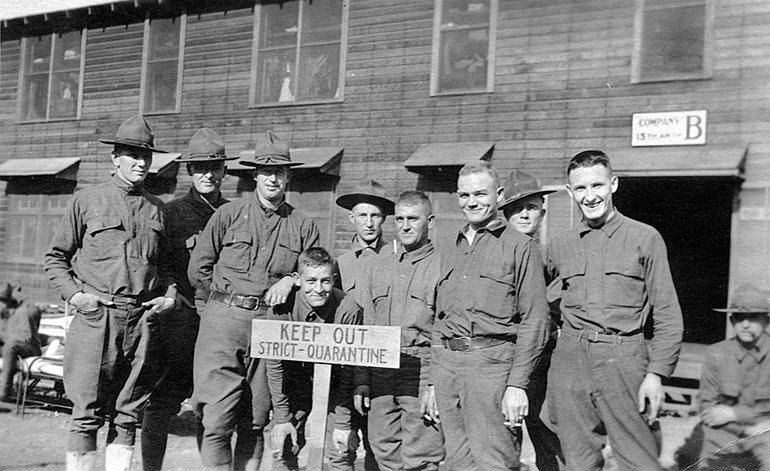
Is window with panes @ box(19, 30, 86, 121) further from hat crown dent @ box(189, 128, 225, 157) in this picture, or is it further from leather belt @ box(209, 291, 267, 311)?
leather belt @ box(209, 291, 267, 311)

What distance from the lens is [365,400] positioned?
13.1ft

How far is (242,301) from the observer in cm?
433

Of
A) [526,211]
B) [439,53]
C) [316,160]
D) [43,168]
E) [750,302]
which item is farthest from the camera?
[43,168]

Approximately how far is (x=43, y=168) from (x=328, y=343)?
1178 cm

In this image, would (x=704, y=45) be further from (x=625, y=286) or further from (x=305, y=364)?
(x=305, y=364)

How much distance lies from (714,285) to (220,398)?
35.6ft

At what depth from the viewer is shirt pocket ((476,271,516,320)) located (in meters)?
3.55

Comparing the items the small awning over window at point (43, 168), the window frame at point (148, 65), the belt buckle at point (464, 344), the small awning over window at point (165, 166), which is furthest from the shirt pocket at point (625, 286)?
the small awning over window at point (43, 168)

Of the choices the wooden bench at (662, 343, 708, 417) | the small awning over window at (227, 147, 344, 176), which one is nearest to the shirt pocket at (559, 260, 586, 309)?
the wooden bench at (662, 343, 708, 417)

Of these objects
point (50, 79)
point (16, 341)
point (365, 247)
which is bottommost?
point (16, 341)

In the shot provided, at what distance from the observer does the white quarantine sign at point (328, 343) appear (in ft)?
11.8

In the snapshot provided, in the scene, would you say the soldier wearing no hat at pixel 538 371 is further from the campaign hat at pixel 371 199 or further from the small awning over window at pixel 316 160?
the small awning over window at pixel 316 160

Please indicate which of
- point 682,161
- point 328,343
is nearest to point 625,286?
point 328,343

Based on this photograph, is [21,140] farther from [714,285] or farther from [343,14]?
[714,285]
